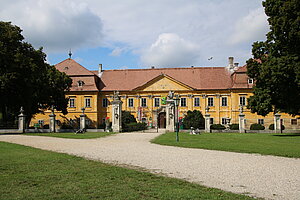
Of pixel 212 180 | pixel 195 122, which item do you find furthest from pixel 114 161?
pixel 195 122

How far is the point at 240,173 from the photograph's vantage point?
8.04 metres

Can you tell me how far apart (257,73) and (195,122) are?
1423 centimetres

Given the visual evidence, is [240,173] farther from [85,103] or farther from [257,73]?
[85,103]

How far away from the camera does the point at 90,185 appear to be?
6.37 meters

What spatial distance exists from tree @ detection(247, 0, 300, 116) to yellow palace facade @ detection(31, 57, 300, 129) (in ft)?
68.9

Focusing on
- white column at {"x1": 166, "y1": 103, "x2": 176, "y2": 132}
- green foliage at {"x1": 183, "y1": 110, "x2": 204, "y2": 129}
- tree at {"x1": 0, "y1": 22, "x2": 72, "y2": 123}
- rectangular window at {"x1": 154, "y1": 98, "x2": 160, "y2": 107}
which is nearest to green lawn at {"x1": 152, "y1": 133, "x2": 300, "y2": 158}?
white column at {"x1": 166, "y1": 103, "x2": 176, "y2": 132}

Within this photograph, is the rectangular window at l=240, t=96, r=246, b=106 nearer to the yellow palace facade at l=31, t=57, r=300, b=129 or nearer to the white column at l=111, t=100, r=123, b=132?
the yellow palace facade at l=31, t=57, r=300, b=129

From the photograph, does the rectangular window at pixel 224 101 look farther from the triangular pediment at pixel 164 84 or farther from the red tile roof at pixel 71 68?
the red tile roof at pixel 71 68

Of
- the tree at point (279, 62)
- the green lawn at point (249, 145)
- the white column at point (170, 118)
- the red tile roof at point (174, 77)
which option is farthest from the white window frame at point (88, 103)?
the green lawn at point (249, 145)

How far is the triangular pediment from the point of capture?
49219 mm

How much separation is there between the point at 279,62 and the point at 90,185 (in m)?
20.0

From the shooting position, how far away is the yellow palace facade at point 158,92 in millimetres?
48125

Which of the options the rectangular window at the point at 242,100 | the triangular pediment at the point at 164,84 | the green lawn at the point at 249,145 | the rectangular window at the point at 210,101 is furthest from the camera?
the triangular pediment at the point at 164,84

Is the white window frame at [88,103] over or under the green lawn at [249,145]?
over
